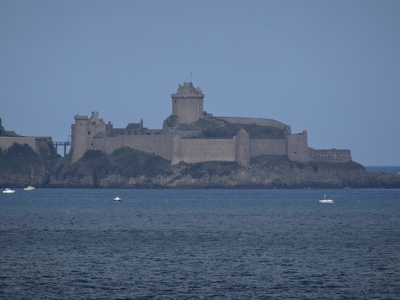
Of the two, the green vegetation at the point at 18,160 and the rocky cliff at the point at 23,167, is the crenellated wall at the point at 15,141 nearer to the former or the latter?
the rocky cliff at the point at 23,167

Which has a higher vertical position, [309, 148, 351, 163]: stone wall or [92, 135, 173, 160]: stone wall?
[92, 135, 173, 160]: stone wall

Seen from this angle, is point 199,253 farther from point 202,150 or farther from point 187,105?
point 187,105

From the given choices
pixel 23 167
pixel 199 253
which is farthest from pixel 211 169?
pixel 199 253

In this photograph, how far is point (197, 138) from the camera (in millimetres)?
124125

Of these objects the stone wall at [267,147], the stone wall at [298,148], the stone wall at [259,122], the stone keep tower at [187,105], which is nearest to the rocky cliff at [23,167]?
the stone keep tower at [187,105]

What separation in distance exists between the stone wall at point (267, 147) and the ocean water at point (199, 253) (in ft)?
126

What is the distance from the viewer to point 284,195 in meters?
114

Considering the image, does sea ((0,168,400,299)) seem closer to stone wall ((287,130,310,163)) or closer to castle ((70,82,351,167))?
castle ((70,82,351,167))

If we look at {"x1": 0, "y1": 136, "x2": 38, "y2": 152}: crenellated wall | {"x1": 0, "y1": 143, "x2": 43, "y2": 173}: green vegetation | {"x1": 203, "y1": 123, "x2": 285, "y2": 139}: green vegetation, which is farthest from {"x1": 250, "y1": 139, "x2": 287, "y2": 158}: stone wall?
{"x1": 0, "y1": 136, "x2": 38, "y2": 152}: crenellated wall

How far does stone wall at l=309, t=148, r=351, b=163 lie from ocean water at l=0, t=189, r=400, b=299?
39.7m

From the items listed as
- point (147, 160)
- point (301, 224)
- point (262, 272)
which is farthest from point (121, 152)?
point (262, 272)

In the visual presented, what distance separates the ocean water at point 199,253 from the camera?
3725 centimetres

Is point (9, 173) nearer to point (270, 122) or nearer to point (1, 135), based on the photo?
point (1, 135)

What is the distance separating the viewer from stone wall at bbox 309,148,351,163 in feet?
410
